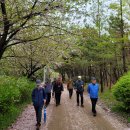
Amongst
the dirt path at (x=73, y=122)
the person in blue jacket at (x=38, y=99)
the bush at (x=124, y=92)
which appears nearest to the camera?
the person in blue jacket at (x=38, y=99)

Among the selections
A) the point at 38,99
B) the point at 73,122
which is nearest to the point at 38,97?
the point at 38,99

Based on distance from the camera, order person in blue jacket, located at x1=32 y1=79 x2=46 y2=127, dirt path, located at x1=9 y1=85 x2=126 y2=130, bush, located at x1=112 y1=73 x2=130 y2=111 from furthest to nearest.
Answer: bush, located at x1=112 y1=73 x2=130 y2=111 → dirt path, located at x1=9 y1=85 x2=126 y2=130 → person in blue jacket, located at x1=32 y1=79 x2=46 y2=127

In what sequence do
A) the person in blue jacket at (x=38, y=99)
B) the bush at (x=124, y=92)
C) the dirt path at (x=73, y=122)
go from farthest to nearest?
the bush at (x=124, y=92) → the dirt path at (x=73, y=122) → the person in blue jacket at (x=38, y=99)

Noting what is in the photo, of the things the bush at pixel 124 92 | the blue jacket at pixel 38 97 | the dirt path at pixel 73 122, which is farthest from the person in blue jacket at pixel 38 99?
the bush at pixel 124 92

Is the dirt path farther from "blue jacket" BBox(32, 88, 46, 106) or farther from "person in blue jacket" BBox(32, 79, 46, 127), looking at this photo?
"blue jacket" BBox(32, 88, 46, 106)

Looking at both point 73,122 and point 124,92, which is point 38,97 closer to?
point 73,122

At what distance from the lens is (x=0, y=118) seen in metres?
12.6

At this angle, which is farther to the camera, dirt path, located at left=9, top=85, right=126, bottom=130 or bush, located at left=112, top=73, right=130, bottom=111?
bush, located at left=112, top=73, right=130, bottom=111

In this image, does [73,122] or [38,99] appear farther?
[73,122]

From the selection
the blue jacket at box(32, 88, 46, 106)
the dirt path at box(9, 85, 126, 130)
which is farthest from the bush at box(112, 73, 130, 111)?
the blue jacket at box(32, 88, 46, 106)

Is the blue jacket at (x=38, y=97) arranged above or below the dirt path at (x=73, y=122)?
above

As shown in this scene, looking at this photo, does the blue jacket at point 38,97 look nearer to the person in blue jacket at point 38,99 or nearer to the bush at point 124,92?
the person in blue jacket at point 38,99

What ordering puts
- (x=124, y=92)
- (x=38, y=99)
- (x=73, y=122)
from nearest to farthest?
(x=38, y=99), (x=73, y=122), (x=124, y=92)

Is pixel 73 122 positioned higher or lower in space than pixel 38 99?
lower
